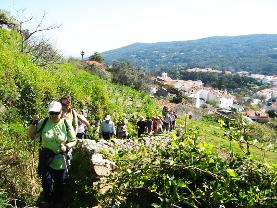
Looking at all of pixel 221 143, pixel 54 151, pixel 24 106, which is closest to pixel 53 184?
pixel 54 151

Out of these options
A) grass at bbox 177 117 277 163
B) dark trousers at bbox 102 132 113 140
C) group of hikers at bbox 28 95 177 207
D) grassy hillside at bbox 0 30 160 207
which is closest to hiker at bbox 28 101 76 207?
group of hikers at bbox 28 95 177 207

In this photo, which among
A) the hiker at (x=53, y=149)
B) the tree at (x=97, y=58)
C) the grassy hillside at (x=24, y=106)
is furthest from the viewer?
the tree at (x=97, y=58)

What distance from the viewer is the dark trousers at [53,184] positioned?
17.6ft

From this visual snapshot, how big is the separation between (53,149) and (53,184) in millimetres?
476

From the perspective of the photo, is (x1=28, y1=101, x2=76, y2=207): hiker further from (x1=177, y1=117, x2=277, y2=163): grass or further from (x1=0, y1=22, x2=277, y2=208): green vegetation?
(x1=177, y1=117, x2=277, y2=163): grass

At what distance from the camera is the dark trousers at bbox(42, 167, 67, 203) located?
5.36m

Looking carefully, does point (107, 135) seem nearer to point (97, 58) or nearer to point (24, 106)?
point (24, 106)

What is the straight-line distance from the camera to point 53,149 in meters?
5.36

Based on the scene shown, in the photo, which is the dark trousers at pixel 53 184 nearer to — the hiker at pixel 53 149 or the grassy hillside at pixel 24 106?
the hiker at pixel 53 149

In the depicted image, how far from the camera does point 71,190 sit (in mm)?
5535

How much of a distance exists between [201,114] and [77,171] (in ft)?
175

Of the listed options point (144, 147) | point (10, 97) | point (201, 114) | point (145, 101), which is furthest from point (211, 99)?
point (144, 147)

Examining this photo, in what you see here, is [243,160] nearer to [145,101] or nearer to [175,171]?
[175,171]

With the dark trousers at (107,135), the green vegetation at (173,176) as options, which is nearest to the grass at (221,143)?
the green vegetation at (173,176)
